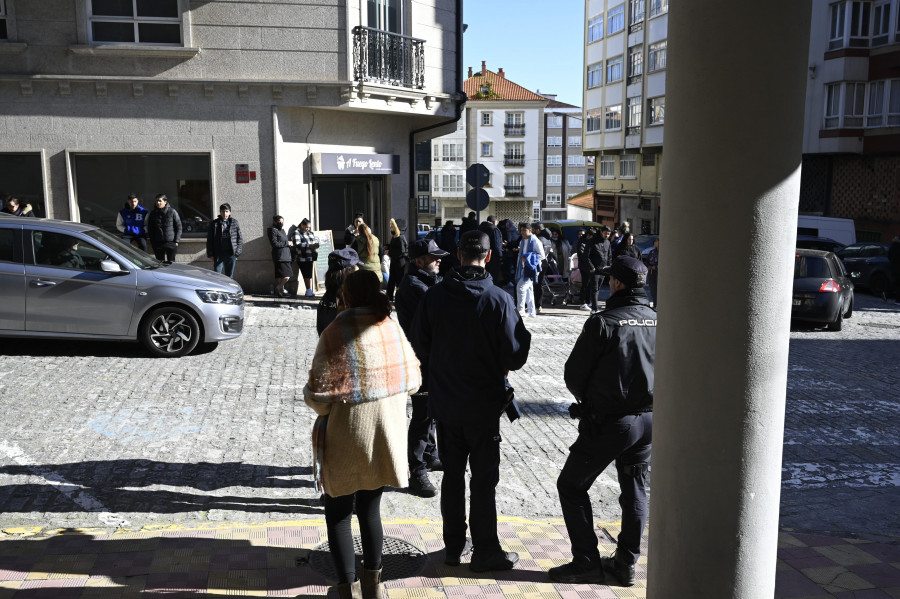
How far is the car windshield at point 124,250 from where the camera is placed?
10.8m

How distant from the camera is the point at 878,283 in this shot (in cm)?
2306

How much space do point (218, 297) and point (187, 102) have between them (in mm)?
7082

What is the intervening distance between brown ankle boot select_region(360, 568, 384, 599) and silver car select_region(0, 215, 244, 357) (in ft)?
23.5

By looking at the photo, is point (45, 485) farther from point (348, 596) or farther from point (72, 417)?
point (348, 596)

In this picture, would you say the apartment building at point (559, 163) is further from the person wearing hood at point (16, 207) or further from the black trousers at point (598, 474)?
the black trousers at point (598, 474)

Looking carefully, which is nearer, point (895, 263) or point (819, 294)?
point (819, 294)

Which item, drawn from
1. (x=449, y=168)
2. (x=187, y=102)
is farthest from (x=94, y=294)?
(x=449, y=168)

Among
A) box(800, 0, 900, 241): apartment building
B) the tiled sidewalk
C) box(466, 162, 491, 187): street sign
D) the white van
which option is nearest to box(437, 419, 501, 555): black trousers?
the tiled sidewalk

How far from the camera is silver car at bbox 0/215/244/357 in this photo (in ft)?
34.0

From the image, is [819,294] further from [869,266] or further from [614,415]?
[614,415]

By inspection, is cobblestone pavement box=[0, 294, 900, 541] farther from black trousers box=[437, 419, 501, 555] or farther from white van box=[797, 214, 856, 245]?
→ white van box=[797, 214, 856, 245]

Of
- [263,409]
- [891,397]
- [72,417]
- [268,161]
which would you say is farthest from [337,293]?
[268,161]

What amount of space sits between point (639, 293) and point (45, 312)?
8134 millimetres

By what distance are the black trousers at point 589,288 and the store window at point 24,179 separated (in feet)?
34.6
